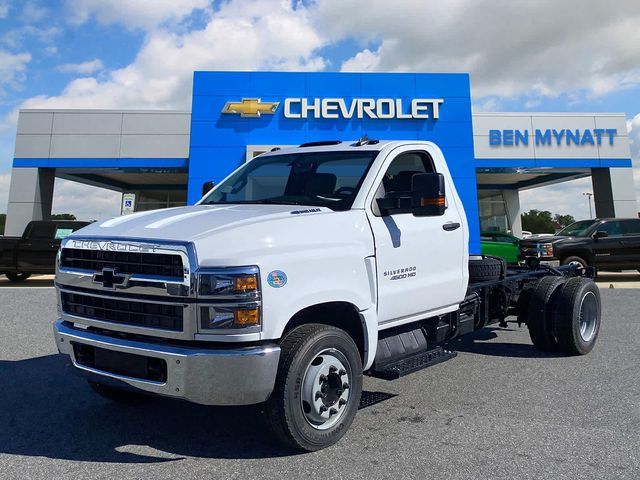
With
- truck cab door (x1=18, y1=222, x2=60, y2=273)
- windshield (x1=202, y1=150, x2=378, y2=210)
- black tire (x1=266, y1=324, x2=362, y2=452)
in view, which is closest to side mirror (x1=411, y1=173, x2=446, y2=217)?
windshield (x1=202, y1=150, x2=378, y2=210)

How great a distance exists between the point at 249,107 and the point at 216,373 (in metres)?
19.4

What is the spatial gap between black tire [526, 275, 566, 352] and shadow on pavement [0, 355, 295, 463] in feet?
12.5

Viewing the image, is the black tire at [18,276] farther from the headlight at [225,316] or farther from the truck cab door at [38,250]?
the headlight at [225,316]

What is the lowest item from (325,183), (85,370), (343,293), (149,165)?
(85,370)

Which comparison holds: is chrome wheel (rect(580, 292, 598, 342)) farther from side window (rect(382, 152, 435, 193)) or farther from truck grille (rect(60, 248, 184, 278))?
truck grille (rect(60, 248, 184, 278))

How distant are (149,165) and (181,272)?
22236mm

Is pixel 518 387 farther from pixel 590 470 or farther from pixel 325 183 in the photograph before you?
pixel 325 183

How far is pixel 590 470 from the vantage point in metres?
3.05

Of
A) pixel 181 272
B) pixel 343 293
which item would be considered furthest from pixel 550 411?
pixel 181 272

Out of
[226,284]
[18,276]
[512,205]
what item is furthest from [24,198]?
[512,205]

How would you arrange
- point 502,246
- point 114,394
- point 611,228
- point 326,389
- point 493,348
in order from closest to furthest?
point 326,389 → point 114,394 → point 493,348 → point 611,228 → point 502,246

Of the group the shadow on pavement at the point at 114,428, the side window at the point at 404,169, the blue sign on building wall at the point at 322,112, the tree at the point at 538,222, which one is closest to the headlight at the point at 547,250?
the side window at the point at 404,169

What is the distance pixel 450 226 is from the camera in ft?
14.8

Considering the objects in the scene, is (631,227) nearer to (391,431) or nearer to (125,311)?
(391,431)
